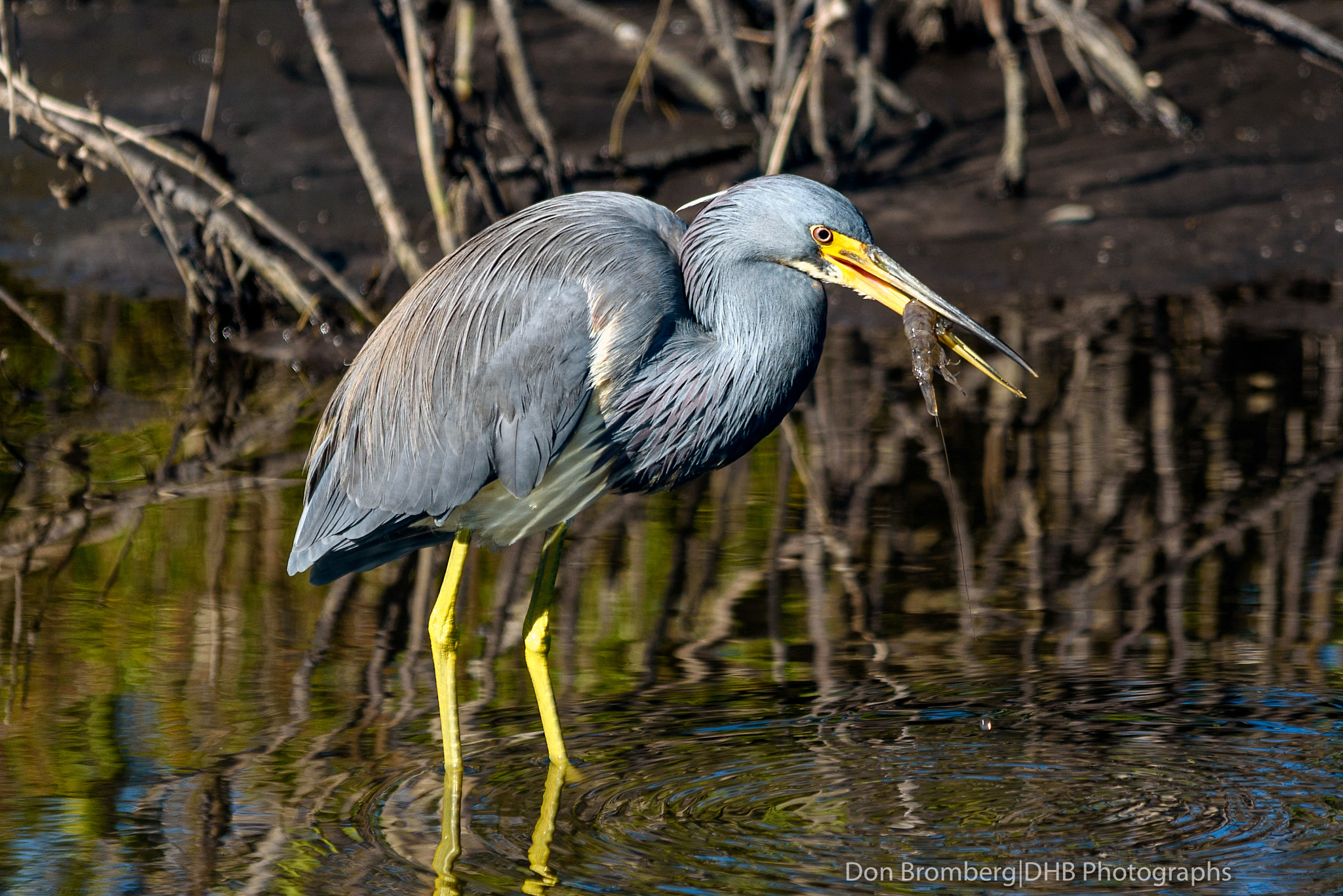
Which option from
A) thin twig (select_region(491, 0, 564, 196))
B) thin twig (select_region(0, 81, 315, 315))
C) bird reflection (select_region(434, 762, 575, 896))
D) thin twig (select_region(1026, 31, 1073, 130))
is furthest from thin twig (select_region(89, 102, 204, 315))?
thin twig (select_region(1026, 31, 1073, 130))

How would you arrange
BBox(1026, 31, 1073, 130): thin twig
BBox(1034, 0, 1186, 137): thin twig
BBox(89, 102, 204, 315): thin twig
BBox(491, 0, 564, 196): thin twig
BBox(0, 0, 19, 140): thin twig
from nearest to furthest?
1. BBox(0, 0, 19, 140): thin twig
2. BBox(89, 102, 204, 315): thin twig
3. BBox(491, 0, 564, 196): thin twig
4. BBox(1034, 0, 1186, 137): thin twig
5. BBox(1026, 31, 1073, 130): thin twig

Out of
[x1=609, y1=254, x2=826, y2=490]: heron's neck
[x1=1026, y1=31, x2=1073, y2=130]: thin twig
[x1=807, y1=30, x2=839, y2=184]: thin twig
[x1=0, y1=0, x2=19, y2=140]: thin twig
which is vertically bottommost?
[x1=609, y1=254, x2=826, y2=490]: heron's neck

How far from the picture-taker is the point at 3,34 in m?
6.88

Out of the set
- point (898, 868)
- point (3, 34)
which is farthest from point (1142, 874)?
point (3, 34)

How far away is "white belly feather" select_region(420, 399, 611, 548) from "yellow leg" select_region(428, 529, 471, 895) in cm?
7

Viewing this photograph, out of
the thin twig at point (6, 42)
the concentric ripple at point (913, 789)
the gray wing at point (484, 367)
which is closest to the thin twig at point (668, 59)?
the thin twig at point (6, 42)

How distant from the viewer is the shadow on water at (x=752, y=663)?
3930 millimetres

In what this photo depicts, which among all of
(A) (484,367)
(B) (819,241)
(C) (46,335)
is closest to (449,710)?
(A) (484,367)

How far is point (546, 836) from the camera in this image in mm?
4066

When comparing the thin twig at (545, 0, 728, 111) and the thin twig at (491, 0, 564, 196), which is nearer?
the thin twig at (491, 0, 564, 196)

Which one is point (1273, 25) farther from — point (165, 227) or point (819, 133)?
point (165, 227)

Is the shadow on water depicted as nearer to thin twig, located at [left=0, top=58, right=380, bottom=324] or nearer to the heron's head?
thin twig, located at [left=0, top=58, right=380, bottom=324]

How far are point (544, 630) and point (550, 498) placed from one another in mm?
401

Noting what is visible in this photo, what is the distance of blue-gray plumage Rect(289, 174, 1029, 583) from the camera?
170 inches
